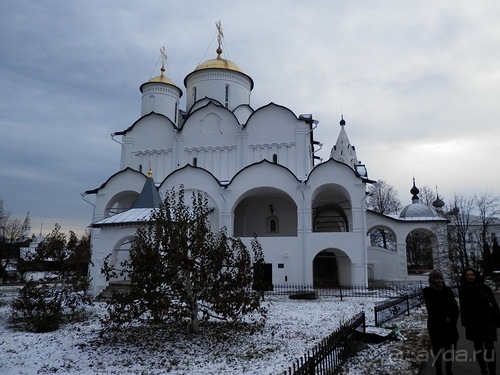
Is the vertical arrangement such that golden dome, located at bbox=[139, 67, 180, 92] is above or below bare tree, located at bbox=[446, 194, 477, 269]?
above

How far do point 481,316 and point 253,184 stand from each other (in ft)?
54.2

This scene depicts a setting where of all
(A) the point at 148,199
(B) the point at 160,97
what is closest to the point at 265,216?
(A) the point at 148,199

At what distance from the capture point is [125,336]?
8305mm

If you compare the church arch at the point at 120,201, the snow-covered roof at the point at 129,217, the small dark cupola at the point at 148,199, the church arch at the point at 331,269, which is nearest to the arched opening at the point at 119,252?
the snow-covered roof at the point at 129,217

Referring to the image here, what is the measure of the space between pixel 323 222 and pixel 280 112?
27.1 ft

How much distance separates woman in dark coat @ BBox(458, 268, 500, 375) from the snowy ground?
132 centimetres

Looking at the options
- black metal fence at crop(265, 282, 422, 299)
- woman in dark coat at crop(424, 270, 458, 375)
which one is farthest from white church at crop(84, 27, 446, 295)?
woman in dark coat at crop(424, 270, 458, 375)

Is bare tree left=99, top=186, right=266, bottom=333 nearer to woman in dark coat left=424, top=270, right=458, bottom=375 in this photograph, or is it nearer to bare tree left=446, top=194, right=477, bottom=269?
woman in dark coat left=424, top=270, right=458, bottom=375

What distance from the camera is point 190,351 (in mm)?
7043

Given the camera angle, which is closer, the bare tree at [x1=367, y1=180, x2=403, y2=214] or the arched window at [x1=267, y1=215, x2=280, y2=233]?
the arched window at [x1=267, y1=215, x2=280, y2=233]

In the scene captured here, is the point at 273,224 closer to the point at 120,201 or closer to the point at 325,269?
the point at 325,269

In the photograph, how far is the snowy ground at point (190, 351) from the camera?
6.07 metres

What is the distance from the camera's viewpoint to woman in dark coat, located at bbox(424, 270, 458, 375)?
4617 mm

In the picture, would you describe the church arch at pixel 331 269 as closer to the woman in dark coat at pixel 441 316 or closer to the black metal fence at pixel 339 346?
the black metal fence at pixel 339 346
